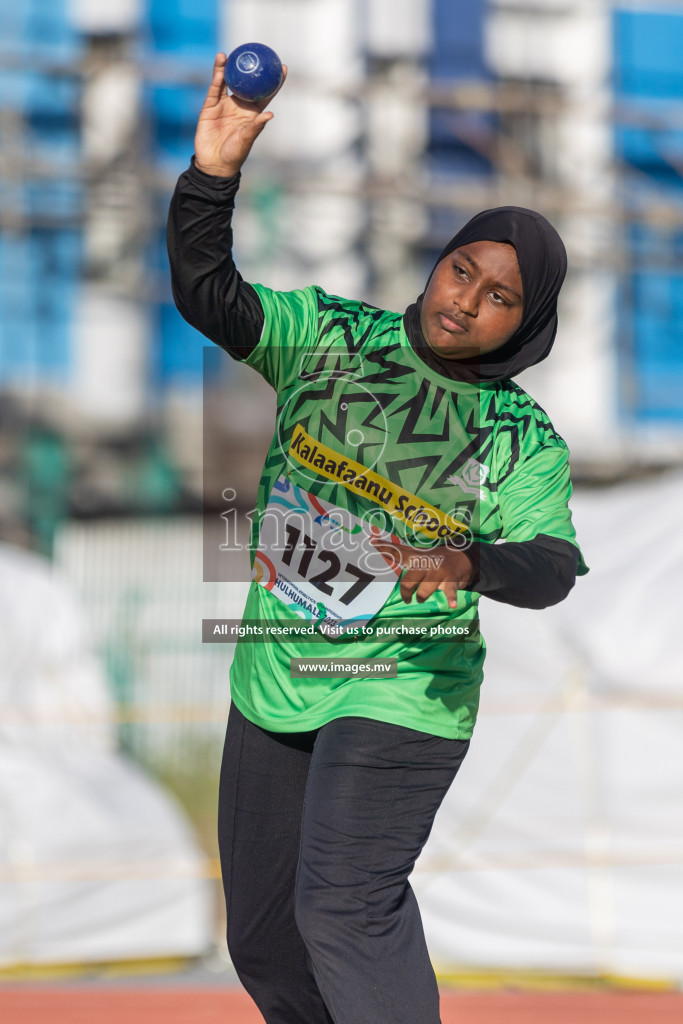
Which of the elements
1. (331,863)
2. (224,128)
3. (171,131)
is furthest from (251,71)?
(171,131)

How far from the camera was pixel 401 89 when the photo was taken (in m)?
12.8

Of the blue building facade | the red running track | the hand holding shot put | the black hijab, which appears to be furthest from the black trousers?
the blue building facade

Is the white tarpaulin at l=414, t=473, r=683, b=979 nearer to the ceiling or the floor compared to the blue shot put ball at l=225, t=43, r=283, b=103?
nearer to the floor

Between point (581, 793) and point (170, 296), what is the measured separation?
7.83 meters

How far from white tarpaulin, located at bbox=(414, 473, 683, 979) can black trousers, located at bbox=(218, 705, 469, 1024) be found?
145 inches

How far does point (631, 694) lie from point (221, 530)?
21.1ft

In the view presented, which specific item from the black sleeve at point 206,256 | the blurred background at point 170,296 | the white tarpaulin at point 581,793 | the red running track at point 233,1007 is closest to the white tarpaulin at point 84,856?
the blurred background at point 170,296

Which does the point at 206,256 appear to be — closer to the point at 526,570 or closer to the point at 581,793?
the point at 526,570

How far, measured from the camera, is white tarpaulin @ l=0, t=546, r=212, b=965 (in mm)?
6086

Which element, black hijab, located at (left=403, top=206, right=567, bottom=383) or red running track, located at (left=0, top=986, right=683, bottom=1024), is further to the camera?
red running track, located at (left=0, top=986, right=683, bottom=1024)

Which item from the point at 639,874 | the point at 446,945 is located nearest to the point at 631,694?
the point at 639,874

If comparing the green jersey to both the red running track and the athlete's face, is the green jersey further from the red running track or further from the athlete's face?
the red running track

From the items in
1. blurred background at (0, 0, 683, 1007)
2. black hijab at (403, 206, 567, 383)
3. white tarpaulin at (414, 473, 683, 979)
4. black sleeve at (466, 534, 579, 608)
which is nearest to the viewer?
black sleeve at (466, 534, 579, 608)

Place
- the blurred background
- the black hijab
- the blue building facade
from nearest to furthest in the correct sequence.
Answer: the black hijab → the blurred background → the blue building facade
